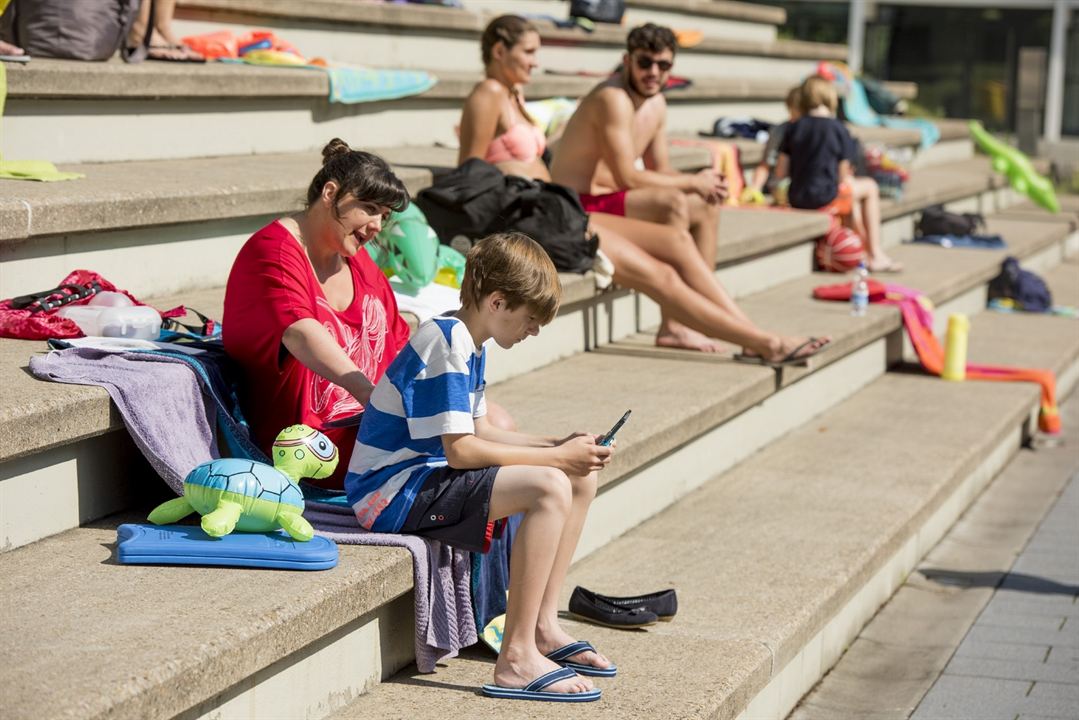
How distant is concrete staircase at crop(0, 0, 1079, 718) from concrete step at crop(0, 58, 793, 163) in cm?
1

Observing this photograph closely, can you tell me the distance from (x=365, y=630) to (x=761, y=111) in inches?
389

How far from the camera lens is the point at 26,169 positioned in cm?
521

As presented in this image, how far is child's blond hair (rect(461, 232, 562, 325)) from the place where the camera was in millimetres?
3535

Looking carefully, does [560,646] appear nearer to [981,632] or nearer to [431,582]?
[431,582]

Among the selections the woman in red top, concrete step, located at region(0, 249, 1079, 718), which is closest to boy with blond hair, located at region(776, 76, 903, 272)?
concrete step, located at region(0, 249, 1079, 718)

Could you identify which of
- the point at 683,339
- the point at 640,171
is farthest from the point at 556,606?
the point at 640,171

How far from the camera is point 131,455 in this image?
3934mm

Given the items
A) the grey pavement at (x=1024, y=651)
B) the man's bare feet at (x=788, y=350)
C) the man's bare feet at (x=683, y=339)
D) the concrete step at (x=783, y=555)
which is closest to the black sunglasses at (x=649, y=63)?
the man's bare feet at (x=683, y=339)

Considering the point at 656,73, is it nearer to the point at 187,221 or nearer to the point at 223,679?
the point at 187,221

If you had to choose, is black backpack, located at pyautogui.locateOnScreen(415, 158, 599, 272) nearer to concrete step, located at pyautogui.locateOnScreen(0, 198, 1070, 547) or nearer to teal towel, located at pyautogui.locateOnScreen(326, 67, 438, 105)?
concrete step, located at pyautogui.locateOnScreen(0, 198, 1070, 547)

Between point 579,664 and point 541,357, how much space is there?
262cm

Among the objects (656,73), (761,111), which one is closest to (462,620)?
(656,73)

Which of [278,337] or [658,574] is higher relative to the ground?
[278,337]

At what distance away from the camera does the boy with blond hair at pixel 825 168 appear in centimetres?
956
